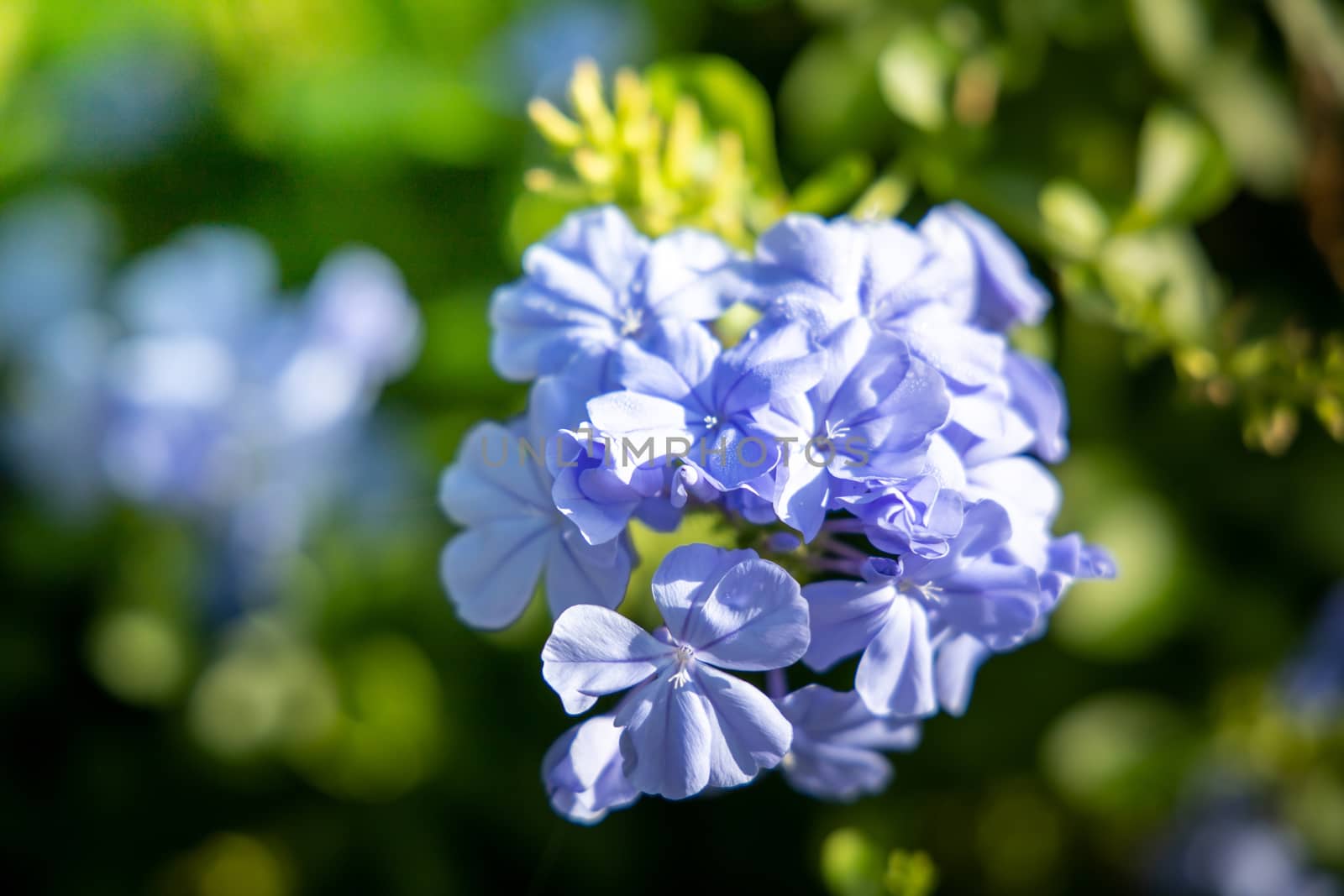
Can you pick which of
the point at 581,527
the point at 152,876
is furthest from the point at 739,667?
the point at 152,876

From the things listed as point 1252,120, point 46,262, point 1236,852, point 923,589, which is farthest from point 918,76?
point 46,262

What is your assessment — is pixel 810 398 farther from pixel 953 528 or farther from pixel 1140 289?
pixel 1140 289

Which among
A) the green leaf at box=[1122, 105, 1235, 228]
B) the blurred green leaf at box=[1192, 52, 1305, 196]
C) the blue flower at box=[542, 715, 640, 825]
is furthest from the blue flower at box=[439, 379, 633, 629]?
the blurred green leaf at box=[1192, 52, 1305, 196]

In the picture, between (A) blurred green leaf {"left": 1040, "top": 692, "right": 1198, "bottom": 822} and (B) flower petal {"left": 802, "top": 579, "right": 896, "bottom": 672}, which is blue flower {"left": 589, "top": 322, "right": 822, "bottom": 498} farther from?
(A) blurred green leaf {"left": 1040, "top": 692, "right": 1198, "bottom": 822}

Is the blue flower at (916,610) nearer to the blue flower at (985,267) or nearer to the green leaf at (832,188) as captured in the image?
the blue flower at (985,267)

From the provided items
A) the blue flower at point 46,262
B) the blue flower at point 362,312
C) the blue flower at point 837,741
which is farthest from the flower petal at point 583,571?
the blue flower at point 46,262

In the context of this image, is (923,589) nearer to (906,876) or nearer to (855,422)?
(855,422)
